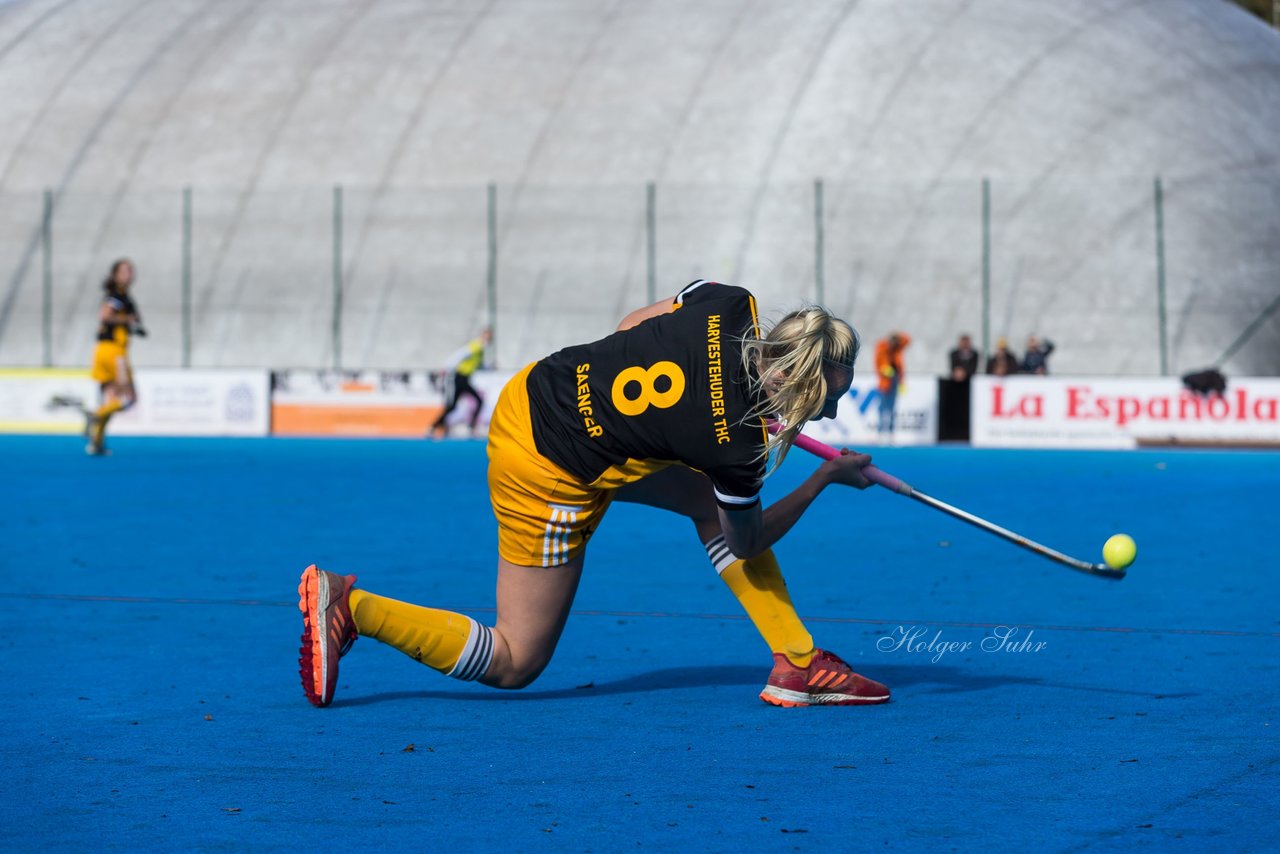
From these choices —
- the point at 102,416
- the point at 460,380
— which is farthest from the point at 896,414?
the point at 102,416

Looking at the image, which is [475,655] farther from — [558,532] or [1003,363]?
[1003,363]

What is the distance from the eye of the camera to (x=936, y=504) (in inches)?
231

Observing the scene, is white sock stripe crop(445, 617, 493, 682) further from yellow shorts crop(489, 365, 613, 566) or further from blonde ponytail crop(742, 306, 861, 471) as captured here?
blonde ponytail crop(742, 306, 861, 471)

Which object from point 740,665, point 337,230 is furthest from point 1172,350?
point 740,665

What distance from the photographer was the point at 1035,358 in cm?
2816

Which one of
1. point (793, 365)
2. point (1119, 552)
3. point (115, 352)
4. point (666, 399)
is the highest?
point (793, 365)

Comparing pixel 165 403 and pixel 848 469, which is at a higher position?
pixel 848 469

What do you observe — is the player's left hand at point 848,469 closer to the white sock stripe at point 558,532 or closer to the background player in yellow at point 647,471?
the background player in yellow at point 647,471

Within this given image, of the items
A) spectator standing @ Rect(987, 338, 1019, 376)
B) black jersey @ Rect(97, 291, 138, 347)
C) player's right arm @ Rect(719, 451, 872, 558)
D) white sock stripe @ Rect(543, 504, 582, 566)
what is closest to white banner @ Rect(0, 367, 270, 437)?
black jersey @ Rect(97, 291, 138, 347)

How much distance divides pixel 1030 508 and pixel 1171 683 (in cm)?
805

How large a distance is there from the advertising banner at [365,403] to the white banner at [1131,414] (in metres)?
7.75

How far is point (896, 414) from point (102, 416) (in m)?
11.2

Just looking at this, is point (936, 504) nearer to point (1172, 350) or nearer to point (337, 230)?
point (1172, 350)

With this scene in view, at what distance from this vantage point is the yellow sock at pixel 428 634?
5535 millimetres
